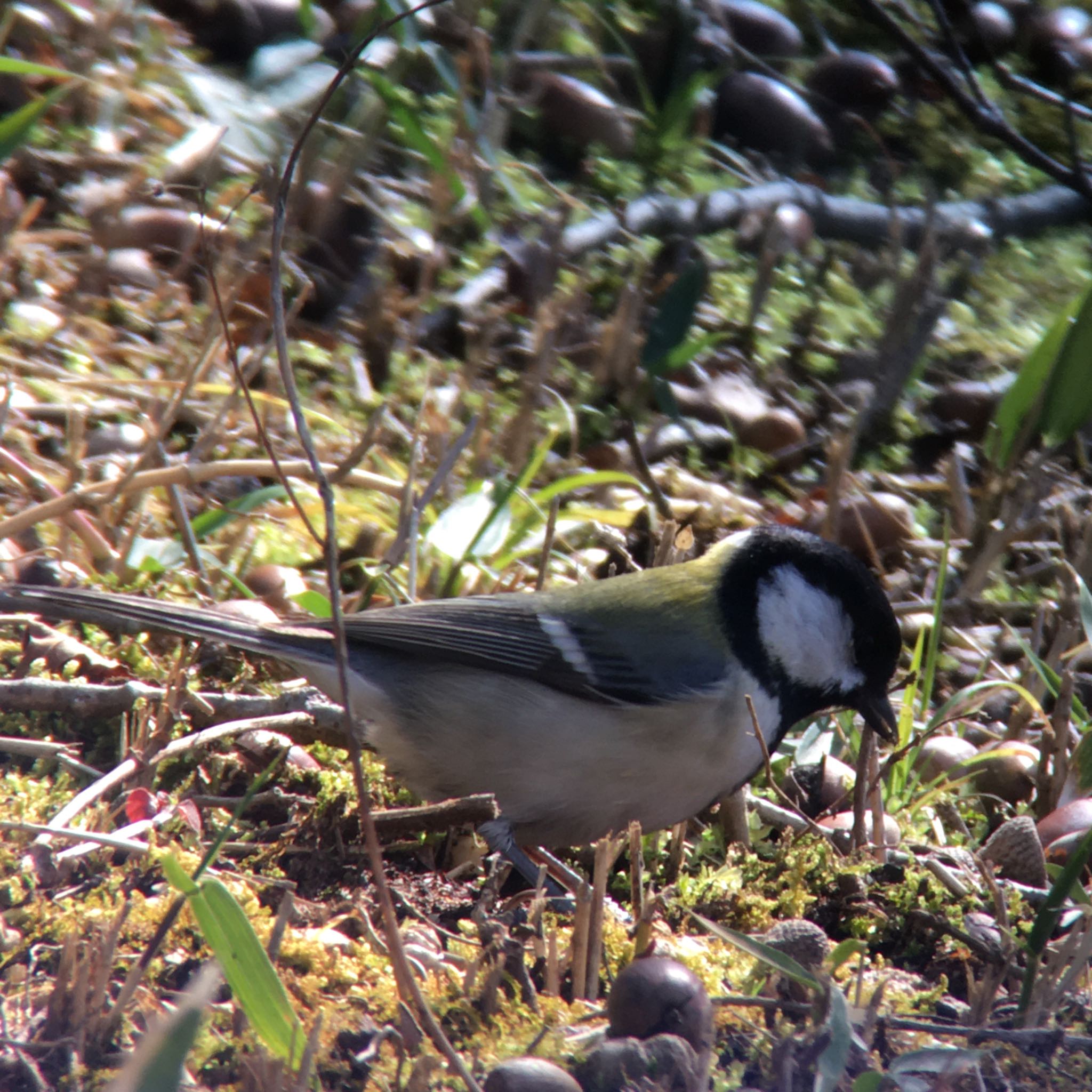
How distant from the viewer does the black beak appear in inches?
87.7

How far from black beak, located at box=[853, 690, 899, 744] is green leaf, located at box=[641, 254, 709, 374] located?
1241 mm

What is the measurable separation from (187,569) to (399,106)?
1340mm

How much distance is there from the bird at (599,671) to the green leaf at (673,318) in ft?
3.22

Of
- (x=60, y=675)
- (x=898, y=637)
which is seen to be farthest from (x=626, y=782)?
(x=60, y=675)

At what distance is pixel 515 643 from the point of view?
2.19 meters

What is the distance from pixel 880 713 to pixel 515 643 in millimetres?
665

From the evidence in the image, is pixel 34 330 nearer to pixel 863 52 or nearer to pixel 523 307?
pixel 523 307

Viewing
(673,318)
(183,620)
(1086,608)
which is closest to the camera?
(1086,608)

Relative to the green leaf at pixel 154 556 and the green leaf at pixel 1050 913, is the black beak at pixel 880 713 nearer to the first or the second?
the green leaf at pixel 1050 913

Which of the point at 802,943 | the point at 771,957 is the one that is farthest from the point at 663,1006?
the point at 802,943

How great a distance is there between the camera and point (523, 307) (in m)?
3.91

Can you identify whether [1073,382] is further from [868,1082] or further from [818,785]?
[868,1082]

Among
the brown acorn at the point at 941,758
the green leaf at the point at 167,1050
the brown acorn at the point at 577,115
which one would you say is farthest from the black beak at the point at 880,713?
the brown acorn at the point at 577,115

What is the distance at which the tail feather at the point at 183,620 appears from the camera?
2039 millimetres
